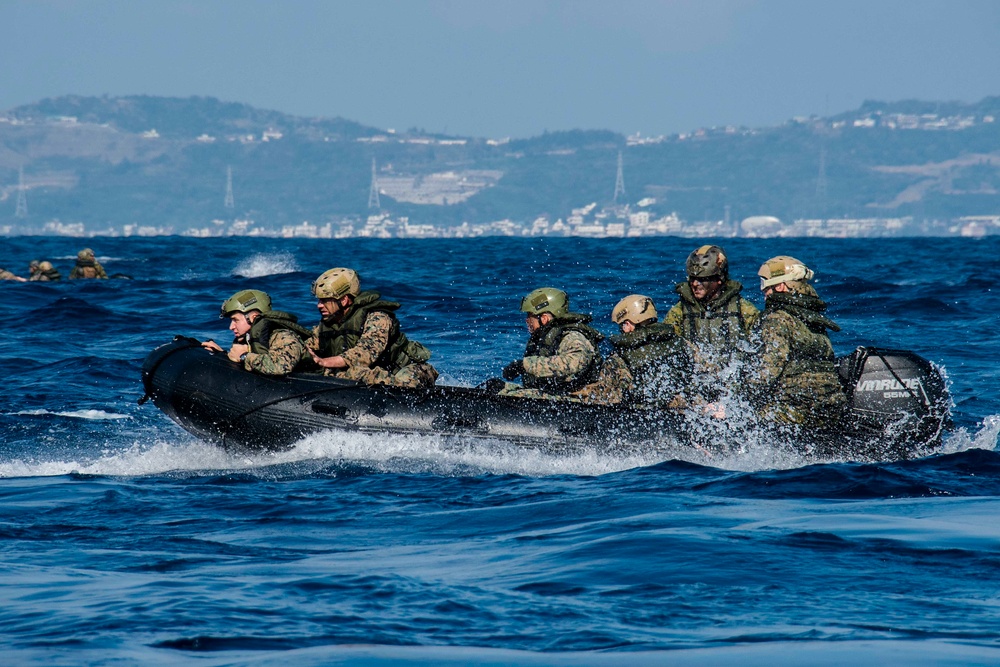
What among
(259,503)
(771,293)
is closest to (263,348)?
(259,503)

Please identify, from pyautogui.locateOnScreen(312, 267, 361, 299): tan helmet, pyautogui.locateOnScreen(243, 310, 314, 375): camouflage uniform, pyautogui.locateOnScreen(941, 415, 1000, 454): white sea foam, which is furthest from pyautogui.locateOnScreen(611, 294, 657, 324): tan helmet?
pyautogui.locateOnScreen(243, 310, 314, 375): camouflage uniform

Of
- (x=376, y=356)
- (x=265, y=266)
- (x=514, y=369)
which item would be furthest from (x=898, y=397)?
(x=265, y=266)

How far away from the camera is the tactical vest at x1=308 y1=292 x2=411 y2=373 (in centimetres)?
1299

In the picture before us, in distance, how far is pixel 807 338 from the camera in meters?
11.9

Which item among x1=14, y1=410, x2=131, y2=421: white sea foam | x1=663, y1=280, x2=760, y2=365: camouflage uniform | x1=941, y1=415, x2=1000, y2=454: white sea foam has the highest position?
x1=663, y1=280, x2=760, y2=365: camouflage uniform

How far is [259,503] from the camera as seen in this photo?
33.1 feet

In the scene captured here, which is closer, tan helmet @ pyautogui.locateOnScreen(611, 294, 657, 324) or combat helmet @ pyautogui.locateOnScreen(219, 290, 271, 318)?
tan helmet @ pyautogui.locateOnScreen(611, 294, 657, 324)

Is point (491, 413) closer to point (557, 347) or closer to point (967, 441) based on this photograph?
point (557, 347)

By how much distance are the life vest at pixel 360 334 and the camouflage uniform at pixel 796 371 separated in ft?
11.4

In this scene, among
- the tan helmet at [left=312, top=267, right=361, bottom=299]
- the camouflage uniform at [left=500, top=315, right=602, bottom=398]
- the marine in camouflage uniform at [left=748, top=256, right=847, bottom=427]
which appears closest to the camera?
the marine in camouflage uniform at [left=748, top=256, right=847, bottom=427]

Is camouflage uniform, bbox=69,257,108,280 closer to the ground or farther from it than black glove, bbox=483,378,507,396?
farther from it

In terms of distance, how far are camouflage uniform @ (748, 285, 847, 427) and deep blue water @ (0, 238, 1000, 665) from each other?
0.48 meters

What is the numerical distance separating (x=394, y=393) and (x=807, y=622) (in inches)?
248

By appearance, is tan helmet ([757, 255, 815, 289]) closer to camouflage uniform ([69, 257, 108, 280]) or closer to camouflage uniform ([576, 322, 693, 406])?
camouflage uniform ([576, 322, 693, 406])
